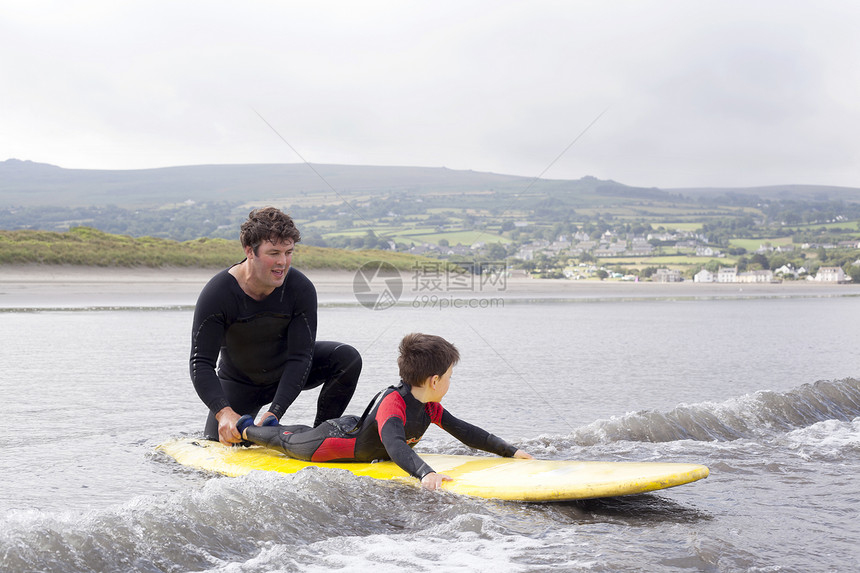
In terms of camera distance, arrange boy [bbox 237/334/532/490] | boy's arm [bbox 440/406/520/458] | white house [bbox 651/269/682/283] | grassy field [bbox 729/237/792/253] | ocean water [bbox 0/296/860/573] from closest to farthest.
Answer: ocean water [bbox 0/296/860/573] < boy [bbox 237/334/532/490] < boy's arm [bbox 440/406/520/458] < white house [bbox 651/269/682/283] < grassy field [bbox 729/237/792/253]

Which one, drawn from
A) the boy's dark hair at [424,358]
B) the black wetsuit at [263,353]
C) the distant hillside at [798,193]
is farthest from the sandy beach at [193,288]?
the distant hillside at [798,193]

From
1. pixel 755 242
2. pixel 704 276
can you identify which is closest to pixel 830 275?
pixel 704 276

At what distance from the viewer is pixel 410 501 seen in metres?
4.13

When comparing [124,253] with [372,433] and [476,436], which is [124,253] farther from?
[476,436]

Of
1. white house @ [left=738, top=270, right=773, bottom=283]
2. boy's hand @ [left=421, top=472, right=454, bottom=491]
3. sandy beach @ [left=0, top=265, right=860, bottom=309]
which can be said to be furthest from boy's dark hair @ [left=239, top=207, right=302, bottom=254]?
white house @ [left=738, top=270, right=773, bottom=283]

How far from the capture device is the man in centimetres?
476

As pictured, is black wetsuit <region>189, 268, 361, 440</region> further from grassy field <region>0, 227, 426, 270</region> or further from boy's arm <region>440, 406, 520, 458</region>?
grassy field <region>0, 227, 426, 270</region>

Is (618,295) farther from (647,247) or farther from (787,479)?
(647,247)

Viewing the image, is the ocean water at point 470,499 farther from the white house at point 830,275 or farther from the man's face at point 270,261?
the white house at point 830,275

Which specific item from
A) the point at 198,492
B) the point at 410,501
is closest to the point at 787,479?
the point at 410,501

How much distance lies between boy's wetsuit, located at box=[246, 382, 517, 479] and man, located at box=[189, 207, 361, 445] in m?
0.19

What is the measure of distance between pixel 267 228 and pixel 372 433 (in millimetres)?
1440

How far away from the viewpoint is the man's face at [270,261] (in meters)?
4.71

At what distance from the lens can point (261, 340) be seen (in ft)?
16.8
